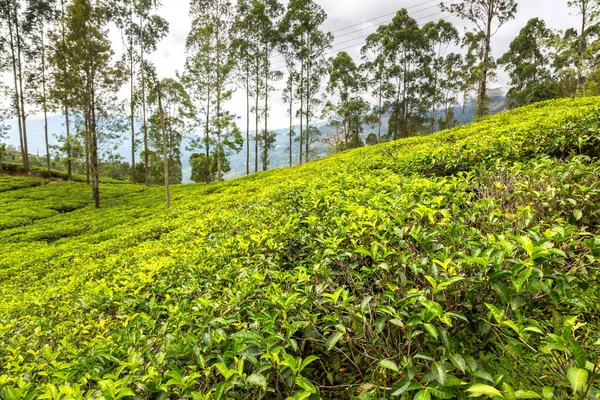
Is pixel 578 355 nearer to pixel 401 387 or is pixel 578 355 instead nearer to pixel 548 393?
pixel 548 393

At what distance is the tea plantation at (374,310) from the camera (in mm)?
1415

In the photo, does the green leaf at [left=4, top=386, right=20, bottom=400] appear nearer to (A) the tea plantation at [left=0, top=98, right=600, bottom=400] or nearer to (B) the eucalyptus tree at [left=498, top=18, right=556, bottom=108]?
(A) the tea plantation at [left=0, top=98, right=600, bottom=400]

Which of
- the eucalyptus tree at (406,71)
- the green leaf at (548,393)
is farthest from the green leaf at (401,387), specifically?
the eucalyptus tree at (406,71)

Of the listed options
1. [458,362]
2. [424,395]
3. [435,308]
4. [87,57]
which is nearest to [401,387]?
[424,395]

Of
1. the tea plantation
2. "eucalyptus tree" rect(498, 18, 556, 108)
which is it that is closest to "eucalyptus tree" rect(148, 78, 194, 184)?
the tea plantation

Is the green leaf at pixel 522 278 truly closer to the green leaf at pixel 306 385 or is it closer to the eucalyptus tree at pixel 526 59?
the green leaf at pixel 306 385

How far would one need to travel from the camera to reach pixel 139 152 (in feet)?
89.7

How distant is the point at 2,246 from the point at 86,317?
36.6ft

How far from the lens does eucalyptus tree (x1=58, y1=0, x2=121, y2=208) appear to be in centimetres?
1491

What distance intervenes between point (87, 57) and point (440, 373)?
2124 centimetres

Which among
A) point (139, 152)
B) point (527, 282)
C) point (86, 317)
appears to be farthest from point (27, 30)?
point (527, 282)

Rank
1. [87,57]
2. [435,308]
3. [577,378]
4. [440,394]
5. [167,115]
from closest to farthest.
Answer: [577,378]
[440,394]
[435,308]
[87,57]
[167,115]

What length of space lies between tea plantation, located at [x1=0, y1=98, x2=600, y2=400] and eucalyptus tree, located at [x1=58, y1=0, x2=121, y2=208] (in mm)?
15582

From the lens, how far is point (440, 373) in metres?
1.24
